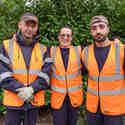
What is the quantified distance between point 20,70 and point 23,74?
0.23 ft

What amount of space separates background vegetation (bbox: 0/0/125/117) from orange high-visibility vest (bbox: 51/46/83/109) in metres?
1.26

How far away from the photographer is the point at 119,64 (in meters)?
2.40

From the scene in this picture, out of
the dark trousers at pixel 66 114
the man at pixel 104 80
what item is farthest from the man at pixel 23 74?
the man at pixel 104 80

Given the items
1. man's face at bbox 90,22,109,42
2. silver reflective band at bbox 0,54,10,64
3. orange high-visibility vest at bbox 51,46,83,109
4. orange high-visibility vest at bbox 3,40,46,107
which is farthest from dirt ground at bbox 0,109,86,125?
man's face at bbox 90,22,109,42

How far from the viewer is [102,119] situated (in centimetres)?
251

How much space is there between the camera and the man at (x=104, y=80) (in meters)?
2.40

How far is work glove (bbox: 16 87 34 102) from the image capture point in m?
2.32

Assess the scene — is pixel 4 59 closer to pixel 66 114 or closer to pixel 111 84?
pixel 66 114

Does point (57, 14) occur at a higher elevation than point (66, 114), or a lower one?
higher

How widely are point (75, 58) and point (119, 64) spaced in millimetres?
687

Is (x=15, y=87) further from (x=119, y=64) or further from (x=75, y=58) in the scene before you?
(x=119, y=64)

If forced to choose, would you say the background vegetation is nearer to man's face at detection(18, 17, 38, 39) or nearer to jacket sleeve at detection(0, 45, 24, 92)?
man's face at detection(18, 17, 38, 39)

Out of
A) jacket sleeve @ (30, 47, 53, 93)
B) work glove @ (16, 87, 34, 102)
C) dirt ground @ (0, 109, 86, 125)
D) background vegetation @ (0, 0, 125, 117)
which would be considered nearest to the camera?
work glove @ (16, 87, 34, 102)

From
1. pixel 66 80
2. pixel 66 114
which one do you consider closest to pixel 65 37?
pixel 66 80
